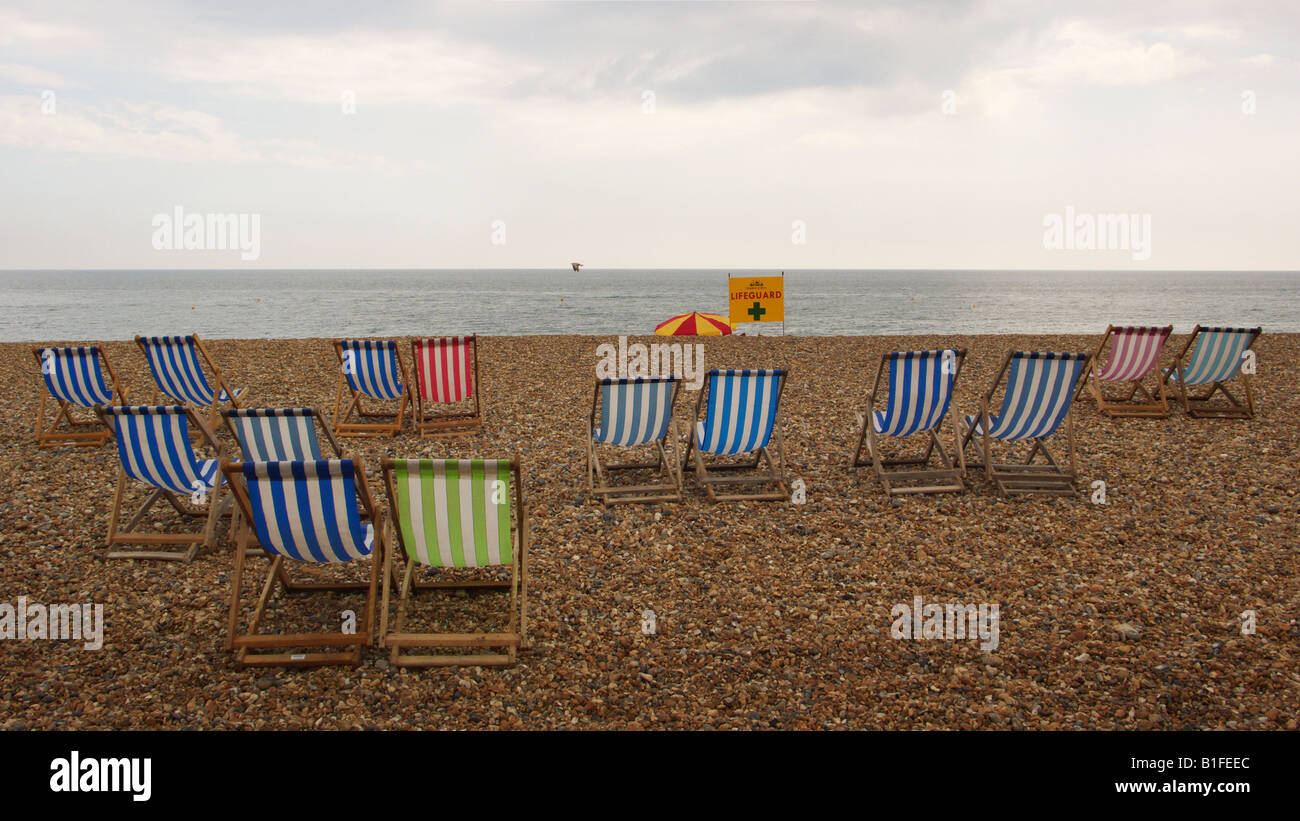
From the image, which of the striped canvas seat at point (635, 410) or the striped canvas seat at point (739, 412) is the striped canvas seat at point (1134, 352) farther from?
the striped canvas seat at point (635, 410)

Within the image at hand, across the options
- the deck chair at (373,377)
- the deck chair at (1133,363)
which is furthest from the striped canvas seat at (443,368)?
the deck chair at (1133,363)

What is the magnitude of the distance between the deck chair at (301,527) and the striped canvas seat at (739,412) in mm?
2766

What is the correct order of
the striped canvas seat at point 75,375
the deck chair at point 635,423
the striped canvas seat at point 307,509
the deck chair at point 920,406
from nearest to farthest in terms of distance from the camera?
the striped canvas seat at point 307,509 < the deck chair at point 635,423 < the deck chair at point 920,406 < the striped canvas seat at point 75,375

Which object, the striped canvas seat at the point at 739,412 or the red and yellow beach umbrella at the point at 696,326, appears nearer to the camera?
the striped canvas seat at the point at 739,412

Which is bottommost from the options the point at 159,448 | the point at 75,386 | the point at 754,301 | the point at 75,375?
the point at 159,448

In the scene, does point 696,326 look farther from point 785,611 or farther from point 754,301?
point 785,611

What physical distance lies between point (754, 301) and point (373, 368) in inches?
380

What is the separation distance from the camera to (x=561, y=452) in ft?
22.5

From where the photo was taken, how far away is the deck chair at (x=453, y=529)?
3316 mm

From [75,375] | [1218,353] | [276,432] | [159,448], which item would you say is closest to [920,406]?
[1218,353]

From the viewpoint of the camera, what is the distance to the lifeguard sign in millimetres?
15445

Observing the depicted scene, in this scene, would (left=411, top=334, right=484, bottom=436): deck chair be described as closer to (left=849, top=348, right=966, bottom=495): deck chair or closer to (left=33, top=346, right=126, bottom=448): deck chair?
(left=33, top=346, right=126, bottom=448): deck chair

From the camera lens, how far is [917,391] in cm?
579
